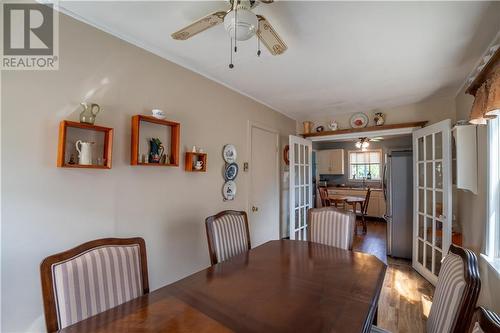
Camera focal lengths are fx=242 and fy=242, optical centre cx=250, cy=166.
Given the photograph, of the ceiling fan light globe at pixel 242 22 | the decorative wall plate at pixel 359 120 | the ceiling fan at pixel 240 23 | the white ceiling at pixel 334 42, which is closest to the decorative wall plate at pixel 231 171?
the white ceiling at pixel 334 42

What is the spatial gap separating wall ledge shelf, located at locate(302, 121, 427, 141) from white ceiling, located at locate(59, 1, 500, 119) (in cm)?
50

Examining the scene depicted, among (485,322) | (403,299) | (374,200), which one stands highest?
(485,322)

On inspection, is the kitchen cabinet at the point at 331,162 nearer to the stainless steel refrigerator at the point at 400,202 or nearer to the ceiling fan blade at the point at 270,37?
the stainless steel refrigerator at the point at 400,202

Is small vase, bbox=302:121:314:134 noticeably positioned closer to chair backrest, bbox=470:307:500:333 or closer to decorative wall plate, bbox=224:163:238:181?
decorative wall plate, bbox=224:163:238:181

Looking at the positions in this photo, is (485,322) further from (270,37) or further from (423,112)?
(423,112)

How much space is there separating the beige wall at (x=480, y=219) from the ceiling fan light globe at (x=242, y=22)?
2.03 meters

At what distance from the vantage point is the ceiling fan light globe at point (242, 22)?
→ 3.93 feet

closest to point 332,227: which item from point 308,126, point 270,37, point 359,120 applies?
point 270,37

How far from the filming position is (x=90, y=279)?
112 cm

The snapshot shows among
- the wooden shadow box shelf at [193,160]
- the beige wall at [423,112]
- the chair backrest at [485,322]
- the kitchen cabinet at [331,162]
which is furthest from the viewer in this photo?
the kitchen cabinet at [331,162]

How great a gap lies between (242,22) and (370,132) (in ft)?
10.1

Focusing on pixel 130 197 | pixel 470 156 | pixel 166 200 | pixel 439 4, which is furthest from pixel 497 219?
pixel 130 197

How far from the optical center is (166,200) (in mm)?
2129

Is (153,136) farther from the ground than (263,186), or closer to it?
farther from the ground
